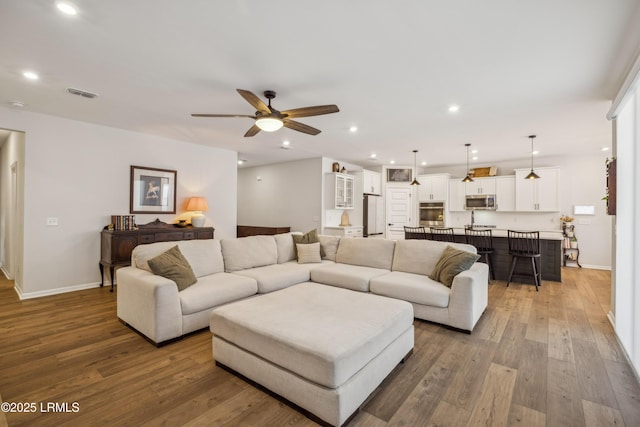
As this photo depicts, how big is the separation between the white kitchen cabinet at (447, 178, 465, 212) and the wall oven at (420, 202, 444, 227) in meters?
0.28

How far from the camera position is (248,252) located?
4.18m

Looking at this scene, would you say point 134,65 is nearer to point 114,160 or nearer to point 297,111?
point 297,111

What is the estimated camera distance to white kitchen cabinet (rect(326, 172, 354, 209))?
7.18 meters

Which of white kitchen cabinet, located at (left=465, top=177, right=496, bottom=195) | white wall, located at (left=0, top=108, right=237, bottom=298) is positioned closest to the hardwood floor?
white wall, located at (left=0, top=108, right=237, bottom=298)

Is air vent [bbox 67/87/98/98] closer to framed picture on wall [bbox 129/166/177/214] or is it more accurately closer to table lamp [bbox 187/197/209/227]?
framed picture on wall [bbox 129/166/177/214]

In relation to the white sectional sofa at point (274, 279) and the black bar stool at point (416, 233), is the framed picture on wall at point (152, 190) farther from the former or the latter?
the black bar stool at point (416, 233)

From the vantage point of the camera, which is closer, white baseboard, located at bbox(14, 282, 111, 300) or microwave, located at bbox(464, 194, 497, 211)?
white baseboard, located at bbox(14, 282, 111, 300)

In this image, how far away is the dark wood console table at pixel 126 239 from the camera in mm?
4461

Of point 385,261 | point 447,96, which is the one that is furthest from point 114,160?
point 447,96

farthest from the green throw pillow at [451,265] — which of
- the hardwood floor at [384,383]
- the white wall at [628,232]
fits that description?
the white wall at [628,232]

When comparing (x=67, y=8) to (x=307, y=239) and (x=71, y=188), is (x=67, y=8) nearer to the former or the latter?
(x=71, y=188)

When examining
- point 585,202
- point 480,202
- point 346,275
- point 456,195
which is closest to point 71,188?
point 346,275

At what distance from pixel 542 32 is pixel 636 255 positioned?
2.02m

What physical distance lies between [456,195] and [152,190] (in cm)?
747
